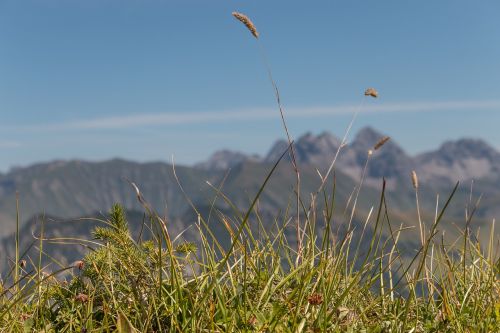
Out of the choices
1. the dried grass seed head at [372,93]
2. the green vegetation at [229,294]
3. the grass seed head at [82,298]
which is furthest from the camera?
the dried grass seed head at [372,93]

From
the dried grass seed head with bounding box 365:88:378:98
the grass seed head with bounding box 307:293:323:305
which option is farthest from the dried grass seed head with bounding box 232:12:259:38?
the grass seed head with bounding box 307:293:323:305

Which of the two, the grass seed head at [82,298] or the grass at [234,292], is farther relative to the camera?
the grass seed head at [82,298]

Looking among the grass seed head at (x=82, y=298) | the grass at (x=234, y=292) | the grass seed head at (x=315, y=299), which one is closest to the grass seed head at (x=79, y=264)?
the grass at (x=234, y=292)

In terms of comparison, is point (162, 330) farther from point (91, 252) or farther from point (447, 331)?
point (447, 331)

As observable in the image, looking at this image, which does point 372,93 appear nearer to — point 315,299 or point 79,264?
point 315,299

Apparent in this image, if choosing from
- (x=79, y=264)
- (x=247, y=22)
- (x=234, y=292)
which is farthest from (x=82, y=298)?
(x=247, y=22)

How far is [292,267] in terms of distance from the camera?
180 inches

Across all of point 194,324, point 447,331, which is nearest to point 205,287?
point 194,324

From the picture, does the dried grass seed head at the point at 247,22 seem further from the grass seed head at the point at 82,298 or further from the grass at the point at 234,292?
the grass seed head at the point at 82,298

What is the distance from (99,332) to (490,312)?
2738 mm

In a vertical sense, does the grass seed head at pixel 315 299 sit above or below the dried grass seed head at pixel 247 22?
below

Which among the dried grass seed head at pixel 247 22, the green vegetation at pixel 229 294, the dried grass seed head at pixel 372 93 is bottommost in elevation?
the green vegetation at pixel 229 294

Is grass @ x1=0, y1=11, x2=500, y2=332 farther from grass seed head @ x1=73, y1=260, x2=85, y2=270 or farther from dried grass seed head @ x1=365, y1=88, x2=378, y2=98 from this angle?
dried grass seed head @ x1=365, y1=88, x2=378, y2=98

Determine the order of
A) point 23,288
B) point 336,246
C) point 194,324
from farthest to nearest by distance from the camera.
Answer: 1. point 336,246
2. point 23,288
3. point 194,324
